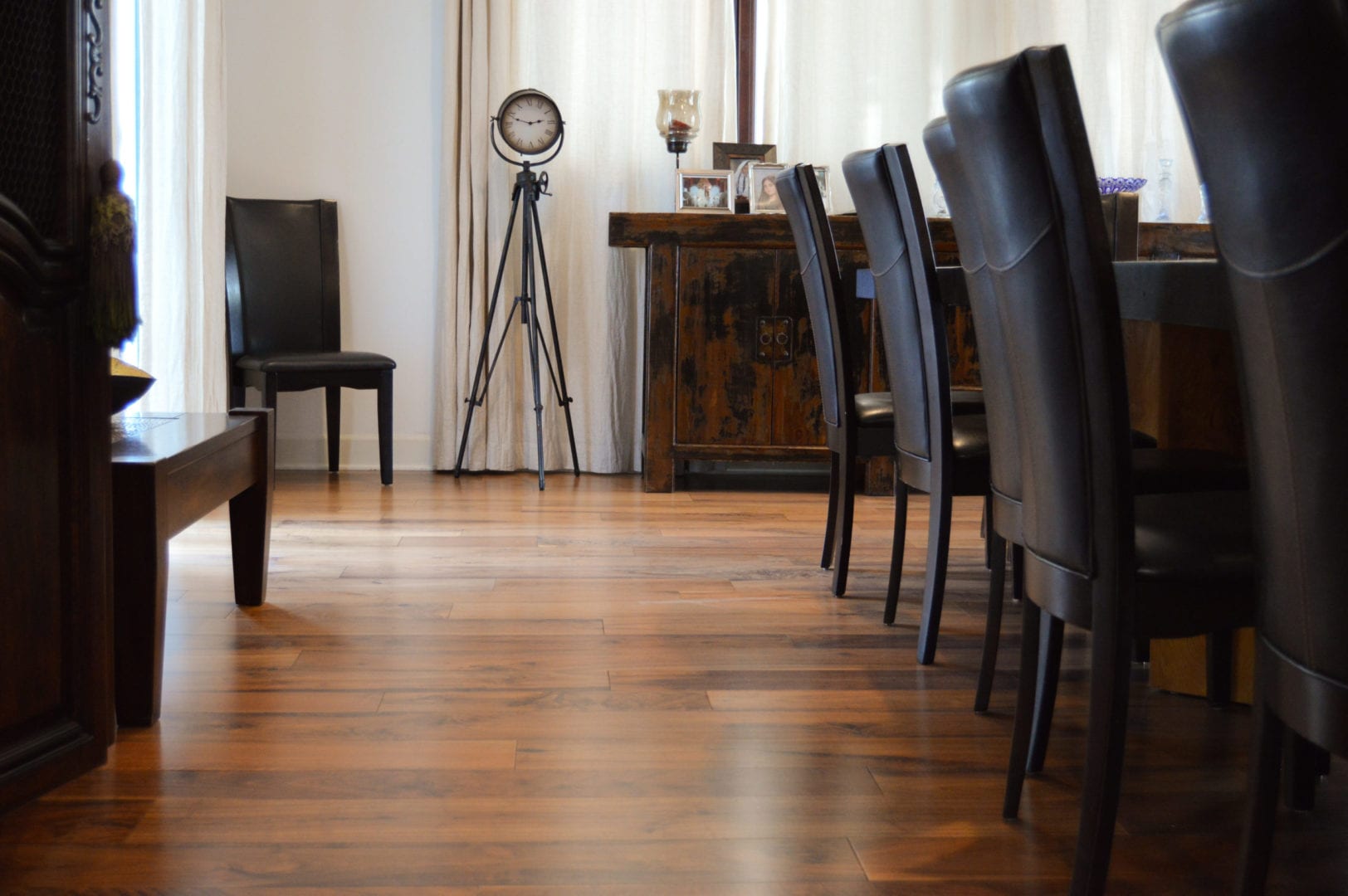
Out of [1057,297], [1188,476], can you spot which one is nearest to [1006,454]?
[1188,476]

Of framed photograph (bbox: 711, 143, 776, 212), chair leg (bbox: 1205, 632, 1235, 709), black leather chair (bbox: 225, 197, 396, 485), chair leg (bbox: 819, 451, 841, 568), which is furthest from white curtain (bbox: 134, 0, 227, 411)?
chair leg (bbox: 1205, 632, 1235, 709)

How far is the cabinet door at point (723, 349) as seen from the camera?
14.5ft

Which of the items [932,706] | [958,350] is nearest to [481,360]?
[958,350]

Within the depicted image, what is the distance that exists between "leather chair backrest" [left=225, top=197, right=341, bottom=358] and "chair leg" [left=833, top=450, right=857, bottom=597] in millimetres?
2574

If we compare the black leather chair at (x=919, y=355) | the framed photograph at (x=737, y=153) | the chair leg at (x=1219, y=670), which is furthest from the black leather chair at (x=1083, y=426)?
the framed photograph at (x=737, y=153)

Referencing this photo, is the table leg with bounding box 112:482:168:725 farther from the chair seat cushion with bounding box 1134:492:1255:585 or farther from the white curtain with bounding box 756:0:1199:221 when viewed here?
the white curtain with bounding box 756:0:1199:221

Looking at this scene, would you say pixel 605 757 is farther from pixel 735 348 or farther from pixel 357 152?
pixel 357 152

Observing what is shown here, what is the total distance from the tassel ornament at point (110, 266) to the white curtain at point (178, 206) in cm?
207

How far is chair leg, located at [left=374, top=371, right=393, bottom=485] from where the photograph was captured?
4.50 metres

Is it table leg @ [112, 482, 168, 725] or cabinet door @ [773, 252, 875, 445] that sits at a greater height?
cabinet door @ [773, 252, 875, 445]

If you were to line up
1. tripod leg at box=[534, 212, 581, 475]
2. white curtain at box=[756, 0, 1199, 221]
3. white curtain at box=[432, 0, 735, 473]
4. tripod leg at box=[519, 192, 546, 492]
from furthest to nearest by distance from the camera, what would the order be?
white curtain at box=[756, 0, 1199, 221]
white curtain at box=[432, 0, 735, 473]
tripod leg at box=[534, 212, 581, 475]
tripod leg at box=[519, 192, 546, 492]

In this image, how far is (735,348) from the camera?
4.46m

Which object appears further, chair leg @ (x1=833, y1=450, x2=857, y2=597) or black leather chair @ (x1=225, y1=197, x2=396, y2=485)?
black leather chair @ (x1=225, y1=197, x2=396, y2=485)

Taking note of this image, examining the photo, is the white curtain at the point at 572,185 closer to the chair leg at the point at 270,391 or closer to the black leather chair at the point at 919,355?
the chair leg at the point at 270,391
